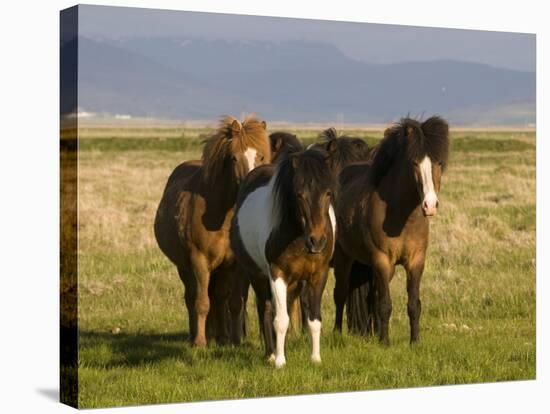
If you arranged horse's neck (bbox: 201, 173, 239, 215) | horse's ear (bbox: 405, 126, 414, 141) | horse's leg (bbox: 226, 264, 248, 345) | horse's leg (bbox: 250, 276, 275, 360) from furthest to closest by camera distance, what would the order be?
1. horse's leg (bbox: 226, 264, 248, 345)
2. horse's neck (bbox: 201, 173, 239, 215)
3. horse's ear (bbox: 405, 126, 414, 141)
4. horse's leg (bbox: 250, 276, 275, 360)

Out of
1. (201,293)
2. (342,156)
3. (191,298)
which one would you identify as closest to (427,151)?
(342,156)

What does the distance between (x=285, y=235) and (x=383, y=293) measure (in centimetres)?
174

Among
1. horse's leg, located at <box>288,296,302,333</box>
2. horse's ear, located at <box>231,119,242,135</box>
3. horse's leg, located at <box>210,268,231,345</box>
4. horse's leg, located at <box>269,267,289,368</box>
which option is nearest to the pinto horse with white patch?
horse's leg, located at <box>269,267,289,368</box>

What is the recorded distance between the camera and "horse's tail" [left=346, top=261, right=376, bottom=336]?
37.4 ft

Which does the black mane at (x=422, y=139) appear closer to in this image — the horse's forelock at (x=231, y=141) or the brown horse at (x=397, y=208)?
the brown horse at (x=397, y=208)

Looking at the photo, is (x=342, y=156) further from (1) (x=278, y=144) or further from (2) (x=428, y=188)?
(2) (x=428, y=188)

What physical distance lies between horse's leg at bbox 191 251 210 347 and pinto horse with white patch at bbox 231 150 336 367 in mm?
476

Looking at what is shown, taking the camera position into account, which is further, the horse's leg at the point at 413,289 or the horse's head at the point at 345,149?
the horse's head at the point at 345,149

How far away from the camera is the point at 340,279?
38.2 feet

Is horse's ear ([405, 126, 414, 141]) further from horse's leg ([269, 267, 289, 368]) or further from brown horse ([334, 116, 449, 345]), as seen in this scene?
horse's leg ([269, 267, 289, 368])

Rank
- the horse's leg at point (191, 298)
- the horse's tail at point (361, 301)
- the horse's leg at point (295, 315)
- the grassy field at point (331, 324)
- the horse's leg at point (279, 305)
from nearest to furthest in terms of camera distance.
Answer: the horse's leg at point (279, 305)
the grassy field at point (331, 324)
the horse's leg at point (191, 298)
the horse's leg at point (295, 315)
the horse's tail at point (361, 301)

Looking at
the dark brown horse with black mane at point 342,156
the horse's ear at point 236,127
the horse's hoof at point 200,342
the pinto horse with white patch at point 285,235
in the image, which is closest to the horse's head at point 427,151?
the dark brown horse with black mane at point 342,156

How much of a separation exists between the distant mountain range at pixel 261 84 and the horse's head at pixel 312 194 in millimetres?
48028

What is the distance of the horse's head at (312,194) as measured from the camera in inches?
343
